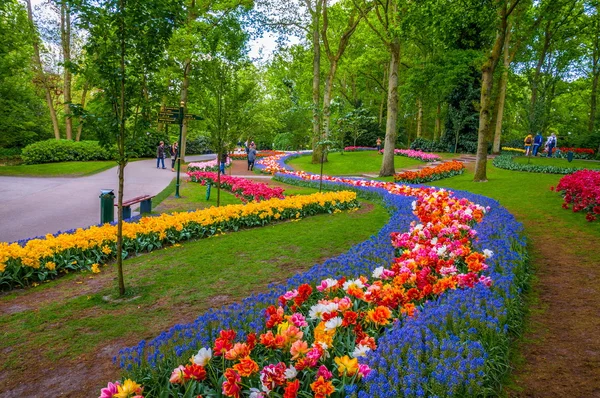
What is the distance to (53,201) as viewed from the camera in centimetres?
1133

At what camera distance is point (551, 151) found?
27109 mm

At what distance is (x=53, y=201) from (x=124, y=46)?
8888 millimetres

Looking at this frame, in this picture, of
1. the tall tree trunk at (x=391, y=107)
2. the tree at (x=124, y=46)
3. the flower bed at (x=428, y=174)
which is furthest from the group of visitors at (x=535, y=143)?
the tree at (x=124, y=46)

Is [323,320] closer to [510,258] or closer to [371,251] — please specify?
[371,251]

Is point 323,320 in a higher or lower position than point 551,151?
lower

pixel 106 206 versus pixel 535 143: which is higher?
pixel 535 143

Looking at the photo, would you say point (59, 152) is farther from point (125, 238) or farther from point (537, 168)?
point (537, 168)

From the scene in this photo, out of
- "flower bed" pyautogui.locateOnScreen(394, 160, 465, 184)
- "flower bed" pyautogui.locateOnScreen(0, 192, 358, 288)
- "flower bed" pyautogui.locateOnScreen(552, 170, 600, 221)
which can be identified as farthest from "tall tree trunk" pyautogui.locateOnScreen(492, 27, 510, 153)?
"flower bed" pyautogui.locateOnScreen(0, 192, 358, 288)

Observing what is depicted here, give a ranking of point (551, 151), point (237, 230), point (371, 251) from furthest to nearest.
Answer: point (551, 151) < point (237, 230) < point (371, 251)

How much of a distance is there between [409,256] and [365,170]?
1848 cm

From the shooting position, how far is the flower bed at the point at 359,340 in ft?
7.41

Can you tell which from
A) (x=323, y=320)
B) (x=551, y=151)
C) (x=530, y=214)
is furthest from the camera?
(x=551, y=151)

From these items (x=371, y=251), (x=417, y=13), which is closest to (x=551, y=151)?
(x=417, y=13)

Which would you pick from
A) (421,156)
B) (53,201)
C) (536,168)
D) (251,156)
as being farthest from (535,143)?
(53,201)
